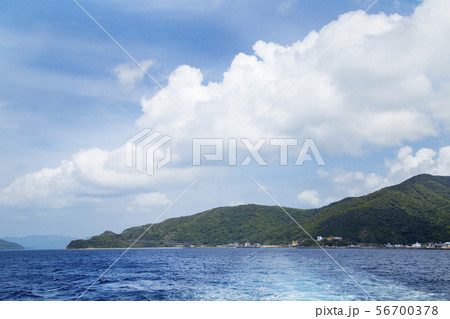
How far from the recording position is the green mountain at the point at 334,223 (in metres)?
114

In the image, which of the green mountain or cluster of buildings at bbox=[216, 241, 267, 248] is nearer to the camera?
the green mountain

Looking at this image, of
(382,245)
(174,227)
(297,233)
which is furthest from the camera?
(174,227)

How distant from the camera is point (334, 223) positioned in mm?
125250

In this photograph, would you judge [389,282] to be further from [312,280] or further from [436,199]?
[436,199]

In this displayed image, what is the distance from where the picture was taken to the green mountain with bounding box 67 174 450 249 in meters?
114

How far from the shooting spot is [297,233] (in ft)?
463

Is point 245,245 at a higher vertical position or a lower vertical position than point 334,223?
lower

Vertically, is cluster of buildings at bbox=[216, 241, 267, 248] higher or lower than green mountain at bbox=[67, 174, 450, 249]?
lower

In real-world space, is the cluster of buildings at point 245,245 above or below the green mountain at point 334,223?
below

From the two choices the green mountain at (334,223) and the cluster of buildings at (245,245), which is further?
the cluster of buildings at (245,245)

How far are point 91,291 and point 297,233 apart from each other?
126577 millimetres

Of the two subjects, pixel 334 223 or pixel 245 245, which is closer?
pixel 334 223
